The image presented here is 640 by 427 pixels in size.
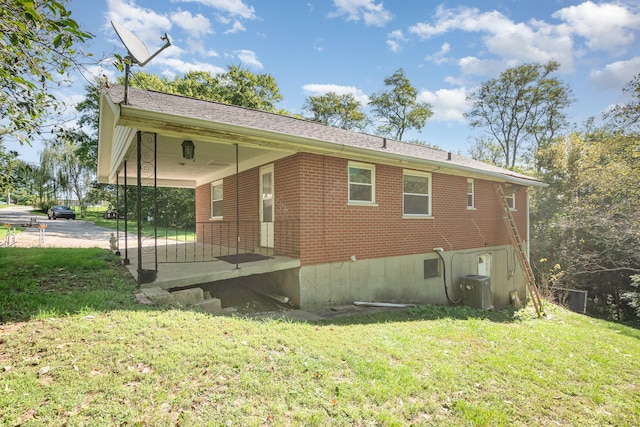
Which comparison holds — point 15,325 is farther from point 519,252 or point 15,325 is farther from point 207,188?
point 519,252

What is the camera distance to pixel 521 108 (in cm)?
2925

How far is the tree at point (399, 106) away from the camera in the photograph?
3053 cm

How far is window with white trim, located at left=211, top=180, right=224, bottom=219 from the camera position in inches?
462

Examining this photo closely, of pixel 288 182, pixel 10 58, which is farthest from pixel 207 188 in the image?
pixel 10 58

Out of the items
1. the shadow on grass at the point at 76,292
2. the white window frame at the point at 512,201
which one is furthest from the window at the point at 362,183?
the white window frame at the point at 512,201

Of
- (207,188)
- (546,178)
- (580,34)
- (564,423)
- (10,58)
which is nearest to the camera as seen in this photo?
(564,423)

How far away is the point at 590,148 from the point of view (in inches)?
722

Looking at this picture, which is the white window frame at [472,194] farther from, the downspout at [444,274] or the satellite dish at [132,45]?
the satellite dish at [132,45]

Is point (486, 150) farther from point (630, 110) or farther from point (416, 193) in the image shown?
point (416, 193)

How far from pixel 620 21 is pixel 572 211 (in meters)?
8.94

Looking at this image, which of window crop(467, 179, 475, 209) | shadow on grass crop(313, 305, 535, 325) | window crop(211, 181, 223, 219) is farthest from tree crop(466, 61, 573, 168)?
window crop(211, 181, 223, 219)

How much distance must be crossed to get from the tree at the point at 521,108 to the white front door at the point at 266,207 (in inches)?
1062

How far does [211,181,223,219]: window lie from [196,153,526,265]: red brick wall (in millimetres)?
737

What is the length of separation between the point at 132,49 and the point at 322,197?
14.5ft
